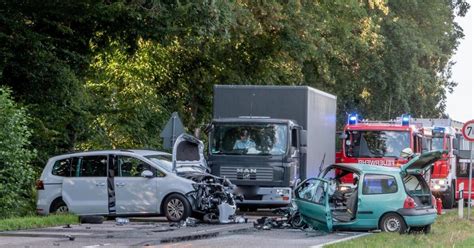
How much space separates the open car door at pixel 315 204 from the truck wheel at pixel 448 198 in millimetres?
14151

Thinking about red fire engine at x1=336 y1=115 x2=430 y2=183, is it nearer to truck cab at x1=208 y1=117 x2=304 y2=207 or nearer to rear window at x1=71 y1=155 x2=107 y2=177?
truck cab at x1=208 y1=117 x2=304 y2=207

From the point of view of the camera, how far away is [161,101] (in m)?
34.9

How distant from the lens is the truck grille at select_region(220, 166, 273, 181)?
75.4 feet

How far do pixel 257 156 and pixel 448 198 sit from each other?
37.6 ft

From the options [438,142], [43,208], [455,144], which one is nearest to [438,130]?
[438,142]

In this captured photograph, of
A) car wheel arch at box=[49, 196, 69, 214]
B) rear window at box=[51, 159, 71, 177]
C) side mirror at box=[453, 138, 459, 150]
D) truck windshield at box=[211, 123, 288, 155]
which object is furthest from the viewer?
side mirror at box=[453, 138, 459, 150]

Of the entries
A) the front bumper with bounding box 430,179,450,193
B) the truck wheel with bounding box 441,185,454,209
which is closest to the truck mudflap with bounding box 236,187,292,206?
the front bumper with bounding box 430,179,450,193

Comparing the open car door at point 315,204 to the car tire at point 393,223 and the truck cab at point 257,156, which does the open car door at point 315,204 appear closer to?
the car tire at point 393,223

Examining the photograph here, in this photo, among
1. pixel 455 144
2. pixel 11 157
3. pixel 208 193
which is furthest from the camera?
pixel 455 144

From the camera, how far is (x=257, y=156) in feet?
76.0

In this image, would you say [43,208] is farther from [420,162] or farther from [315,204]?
[420,162]

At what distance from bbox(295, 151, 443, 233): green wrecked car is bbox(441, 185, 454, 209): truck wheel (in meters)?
13.7

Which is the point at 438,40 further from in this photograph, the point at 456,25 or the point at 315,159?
the point at 315,159

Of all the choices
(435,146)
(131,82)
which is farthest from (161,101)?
(435,146)
